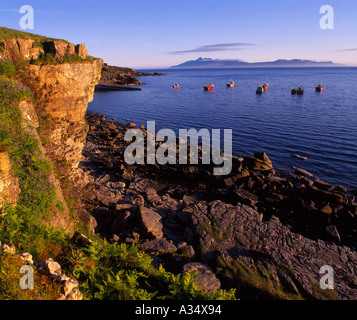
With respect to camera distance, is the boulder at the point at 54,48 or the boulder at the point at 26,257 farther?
the boulder at the point at 54,48

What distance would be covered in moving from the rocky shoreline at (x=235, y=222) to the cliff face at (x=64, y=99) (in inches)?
136

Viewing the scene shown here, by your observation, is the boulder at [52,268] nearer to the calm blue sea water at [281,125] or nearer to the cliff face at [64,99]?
the cliff face at [64,99]

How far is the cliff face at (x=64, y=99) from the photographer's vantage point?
485 inches

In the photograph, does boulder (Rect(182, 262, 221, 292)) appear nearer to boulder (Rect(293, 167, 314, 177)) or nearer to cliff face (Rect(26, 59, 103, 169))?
cliff face (Rect(26, 59, 103, 169))

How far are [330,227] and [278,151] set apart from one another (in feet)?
58.0

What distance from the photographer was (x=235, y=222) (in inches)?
592

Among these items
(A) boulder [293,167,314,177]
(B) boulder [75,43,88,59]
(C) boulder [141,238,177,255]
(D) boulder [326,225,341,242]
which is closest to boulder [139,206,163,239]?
(C) boulder [141,238,177,255]

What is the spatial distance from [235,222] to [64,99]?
12320mm

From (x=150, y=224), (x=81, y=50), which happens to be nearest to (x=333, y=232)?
(x=150, y=224)

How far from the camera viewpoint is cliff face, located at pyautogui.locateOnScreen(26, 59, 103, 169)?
12312 mm

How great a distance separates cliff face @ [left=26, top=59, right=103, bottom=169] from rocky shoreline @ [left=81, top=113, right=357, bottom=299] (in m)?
3.44

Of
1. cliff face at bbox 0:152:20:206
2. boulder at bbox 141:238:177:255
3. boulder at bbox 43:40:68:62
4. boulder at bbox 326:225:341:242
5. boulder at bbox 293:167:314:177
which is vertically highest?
boulder at bbox 43:40:68:62

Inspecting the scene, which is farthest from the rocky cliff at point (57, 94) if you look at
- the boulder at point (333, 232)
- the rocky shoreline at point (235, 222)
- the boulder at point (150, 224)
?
the boulder at point (333, 232)
